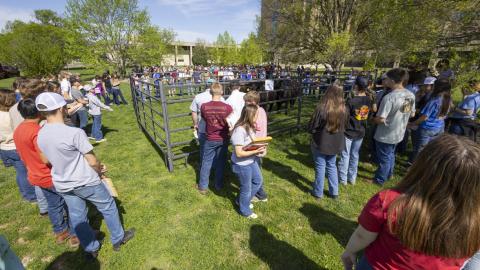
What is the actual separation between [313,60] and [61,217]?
1690 centimetres

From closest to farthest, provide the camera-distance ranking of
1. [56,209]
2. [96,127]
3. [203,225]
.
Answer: [56,209] < [203,225] < [96,127]

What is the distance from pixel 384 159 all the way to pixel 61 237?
5295 millimetres

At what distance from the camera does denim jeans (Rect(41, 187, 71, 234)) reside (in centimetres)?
308

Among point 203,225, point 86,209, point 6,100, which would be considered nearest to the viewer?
point 86,209

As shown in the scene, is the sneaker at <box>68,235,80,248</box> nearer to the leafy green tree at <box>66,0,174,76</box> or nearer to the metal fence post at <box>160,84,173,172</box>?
the metal fence post at <box>160,84,173,172</box>

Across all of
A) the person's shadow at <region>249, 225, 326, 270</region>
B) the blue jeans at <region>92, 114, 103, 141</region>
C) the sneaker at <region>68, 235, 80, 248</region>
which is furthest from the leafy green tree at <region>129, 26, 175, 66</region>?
the person's shadow at <region>249, 225, 326, 270</region>

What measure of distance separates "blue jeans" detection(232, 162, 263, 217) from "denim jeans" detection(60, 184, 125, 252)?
163 centimetres

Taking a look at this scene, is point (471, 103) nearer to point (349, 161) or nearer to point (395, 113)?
point (395, 113)

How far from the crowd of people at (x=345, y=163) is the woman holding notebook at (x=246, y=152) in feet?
0.05

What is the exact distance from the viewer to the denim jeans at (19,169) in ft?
12.3

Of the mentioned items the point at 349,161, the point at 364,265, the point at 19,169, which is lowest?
the point at 349,161

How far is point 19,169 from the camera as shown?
3934 millimetres

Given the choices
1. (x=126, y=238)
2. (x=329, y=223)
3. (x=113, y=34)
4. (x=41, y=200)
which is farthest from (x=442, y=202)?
(x=113, y=34)

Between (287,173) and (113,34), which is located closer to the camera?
(287,173)
